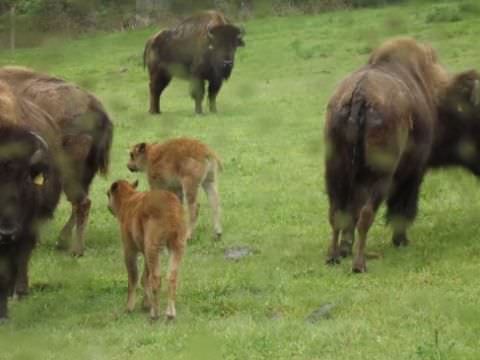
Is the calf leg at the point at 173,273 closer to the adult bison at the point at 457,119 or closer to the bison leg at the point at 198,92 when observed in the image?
the adult bison at the point at 457,119

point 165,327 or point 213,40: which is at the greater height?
point 165,327

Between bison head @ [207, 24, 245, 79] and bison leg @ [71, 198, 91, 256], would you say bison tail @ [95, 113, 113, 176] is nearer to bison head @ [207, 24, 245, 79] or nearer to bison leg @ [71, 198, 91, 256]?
bison leg @ [71, 198, 91, 256]

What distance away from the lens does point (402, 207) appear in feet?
28.2

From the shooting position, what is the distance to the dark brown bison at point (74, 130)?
29.0ft

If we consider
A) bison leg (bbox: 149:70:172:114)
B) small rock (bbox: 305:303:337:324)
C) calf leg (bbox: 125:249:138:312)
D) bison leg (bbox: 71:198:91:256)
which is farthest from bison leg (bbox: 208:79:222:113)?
small rock (bbox: 305:303:337:324)

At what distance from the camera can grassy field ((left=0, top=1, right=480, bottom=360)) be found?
389cm

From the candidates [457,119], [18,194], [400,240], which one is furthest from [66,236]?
[457,119]

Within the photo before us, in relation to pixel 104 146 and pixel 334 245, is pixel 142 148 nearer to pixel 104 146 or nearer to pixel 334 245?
pixel 104 146

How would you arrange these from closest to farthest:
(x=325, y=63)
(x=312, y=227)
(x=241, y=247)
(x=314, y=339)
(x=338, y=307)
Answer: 1. (x=314, y=339)
2. (x=338, y=307)
3. (x=241, y=247)
4. (x=312, y=227)
5. (x=325, y=63)

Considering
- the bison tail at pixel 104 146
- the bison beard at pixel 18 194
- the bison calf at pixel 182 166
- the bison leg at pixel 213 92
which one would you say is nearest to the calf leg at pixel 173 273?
the bison beard at pixel 18 194

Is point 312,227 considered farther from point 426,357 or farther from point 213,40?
point 213,40

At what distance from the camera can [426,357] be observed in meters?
4.50

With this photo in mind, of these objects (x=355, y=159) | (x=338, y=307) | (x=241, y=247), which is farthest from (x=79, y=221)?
(x=338, y=307)

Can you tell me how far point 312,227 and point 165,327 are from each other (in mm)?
3845
